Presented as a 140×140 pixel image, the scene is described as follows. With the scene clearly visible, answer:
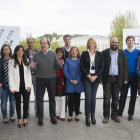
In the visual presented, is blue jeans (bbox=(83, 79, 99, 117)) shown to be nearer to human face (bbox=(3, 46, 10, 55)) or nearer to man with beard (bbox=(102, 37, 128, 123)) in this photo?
man with beard (bbox=(102, 37, 128, 123))

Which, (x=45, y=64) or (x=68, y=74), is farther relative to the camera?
(x=68, y=74)

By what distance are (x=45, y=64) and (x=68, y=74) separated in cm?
57

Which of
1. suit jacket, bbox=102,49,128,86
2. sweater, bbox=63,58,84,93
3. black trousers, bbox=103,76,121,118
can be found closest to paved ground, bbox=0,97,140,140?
black trousers, bbox=103,76,121,118

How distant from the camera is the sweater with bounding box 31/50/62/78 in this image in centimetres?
383

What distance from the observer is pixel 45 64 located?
3.84 metres

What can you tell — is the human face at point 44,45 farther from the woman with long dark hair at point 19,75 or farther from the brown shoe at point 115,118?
the brown shoe at point 115,118

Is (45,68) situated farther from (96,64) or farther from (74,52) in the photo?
(96,64)

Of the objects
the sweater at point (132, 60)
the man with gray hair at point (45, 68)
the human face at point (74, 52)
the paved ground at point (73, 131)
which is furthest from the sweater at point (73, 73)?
the sweater at point (132, 60)

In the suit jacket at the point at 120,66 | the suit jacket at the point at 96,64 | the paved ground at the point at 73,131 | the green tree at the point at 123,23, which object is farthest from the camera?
the green tree at the point at 123,23

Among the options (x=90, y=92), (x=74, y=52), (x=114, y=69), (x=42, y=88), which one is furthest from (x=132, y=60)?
→ (x=42, y=88)

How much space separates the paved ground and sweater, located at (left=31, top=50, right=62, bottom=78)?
112 centimetres

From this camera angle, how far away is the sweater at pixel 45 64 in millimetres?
3832

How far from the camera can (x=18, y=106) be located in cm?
380

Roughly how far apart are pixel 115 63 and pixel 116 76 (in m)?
0.30
